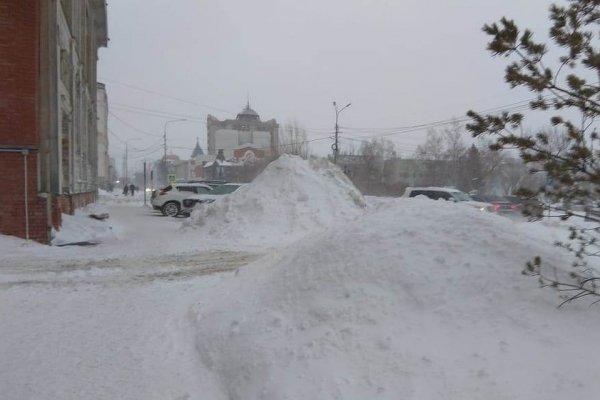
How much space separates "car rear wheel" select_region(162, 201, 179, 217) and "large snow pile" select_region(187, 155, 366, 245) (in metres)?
11.9

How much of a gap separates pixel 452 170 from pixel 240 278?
63741 millimetres

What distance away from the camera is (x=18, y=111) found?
44.0 feet

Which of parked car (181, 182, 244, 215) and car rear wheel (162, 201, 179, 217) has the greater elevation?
parked car (181, 182, 244, 215)

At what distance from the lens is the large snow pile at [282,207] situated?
15.9m

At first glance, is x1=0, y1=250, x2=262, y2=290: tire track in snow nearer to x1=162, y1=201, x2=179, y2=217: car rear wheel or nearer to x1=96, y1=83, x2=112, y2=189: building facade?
x1=162, y1=201, x2=179, y2=217: car rear wheel

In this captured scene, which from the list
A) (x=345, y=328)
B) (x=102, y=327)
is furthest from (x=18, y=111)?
(x=345, y=328)

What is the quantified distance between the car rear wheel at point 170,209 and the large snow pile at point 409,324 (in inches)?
926

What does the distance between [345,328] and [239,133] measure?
113 meters

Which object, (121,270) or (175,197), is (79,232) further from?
(175,197)

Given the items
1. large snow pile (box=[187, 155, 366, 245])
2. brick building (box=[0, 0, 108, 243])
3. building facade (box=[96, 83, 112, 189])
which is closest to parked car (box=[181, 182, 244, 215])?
large snow pile (box=[187, 155, 366, 245])

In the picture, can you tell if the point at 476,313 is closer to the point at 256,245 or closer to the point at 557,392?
the point at 557,392

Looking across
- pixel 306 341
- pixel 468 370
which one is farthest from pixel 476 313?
pixel 306 341

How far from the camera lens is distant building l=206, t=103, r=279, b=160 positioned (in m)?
114

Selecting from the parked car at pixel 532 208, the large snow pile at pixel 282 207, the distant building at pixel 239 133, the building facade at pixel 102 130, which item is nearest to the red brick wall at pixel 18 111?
the large snow pile at pixel 282 207
